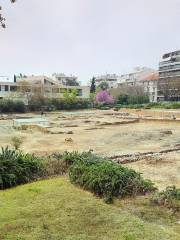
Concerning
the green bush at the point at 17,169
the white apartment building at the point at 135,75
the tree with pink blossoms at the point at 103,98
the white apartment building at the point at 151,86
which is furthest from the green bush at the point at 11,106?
the white apartment building at the point at 135,75

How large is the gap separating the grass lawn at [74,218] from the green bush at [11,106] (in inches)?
2422

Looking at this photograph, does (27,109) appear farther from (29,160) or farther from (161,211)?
(161,211)

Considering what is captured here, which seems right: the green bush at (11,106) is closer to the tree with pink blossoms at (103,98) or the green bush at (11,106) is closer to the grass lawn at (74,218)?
the tree with pink blossoms at (103,98)

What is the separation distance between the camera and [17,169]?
12336 millimetres

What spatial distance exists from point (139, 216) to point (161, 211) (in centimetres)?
62

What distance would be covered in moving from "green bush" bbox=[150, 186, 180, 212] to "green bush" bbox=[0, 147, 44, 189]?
4.39 metres

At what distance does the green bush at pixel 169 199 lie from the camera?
31.1 feet

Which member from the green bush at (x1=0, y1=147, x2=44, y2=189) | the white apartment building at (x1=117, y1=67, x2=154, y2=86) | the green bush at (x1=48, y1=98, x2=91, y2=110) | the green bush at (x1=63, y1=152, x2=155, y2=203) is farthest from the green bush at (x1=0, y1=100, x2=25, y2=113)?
the white apartment building at (x1=117, y1=67, x2=154, y2=86)

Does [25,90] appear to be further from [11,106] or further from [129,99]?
[129,99]

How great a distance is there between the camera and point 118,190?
412 inches

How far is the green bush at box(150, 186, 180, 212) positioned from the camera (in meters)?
9.48

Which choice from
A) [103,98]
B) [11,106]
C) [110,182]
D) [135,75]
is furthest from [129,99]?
[110,182]

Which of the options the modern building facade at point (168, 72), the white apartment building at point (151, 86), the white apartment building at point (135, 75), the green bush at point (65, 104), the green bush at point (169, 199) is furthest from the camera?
the white apartment building at point (135, 75)

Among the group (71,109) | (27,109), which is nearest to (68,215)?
(27,109)
